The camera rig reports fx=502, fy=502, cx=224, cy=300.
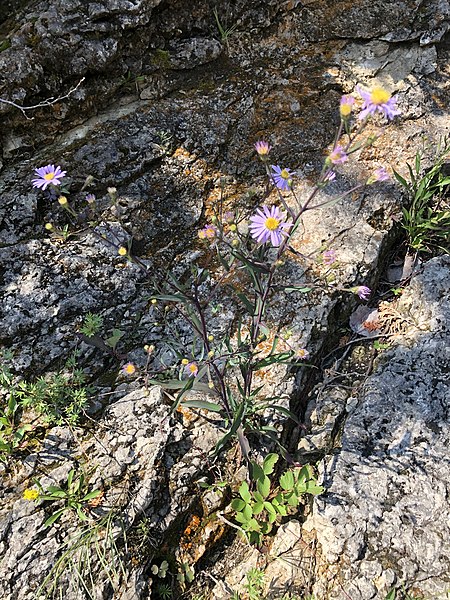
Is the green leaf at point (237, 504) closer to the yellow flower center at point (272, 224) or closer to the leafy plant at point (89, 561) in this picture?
the leafy plant at point (89, 561)

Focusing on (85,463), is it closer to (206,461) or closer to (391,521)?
(206,461)

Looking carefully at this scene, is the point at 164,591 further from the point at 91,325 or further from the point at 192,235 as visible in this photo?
the point at 192,235

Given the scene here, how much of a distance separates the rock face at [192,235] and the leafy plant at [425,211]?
3.9 inches

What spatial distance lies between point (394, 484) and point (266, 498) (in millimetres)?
559

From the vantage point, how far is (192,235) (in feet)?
9.20

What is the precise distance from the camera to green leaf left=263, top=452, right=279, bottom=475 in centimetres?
212

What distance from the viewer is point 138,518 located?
2031 millimetres

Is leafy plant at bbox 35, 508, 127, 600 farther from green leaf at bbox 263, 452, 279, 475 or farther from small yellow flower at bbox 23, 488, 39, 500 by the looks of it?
green leaf at bbox 263, 452, 279, 475

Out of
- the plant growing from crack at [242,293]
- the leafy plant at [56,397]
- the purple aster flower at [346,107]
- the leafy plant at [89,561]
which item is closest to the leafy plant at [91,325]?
the leafy plant at [56,397]

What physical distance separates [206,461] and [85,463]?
1.69ft

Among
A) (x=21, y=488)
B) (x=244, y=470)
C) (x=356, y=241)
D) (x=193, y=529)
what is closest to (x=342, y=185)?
(x=356, y=241)

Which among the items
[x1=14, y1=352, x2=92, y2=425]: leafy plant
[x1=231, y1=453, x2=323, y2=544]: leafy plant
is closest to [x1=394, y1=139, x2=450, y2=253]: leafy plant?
[x1=231, y1=453, x2=323, y2=544]: leafy plant

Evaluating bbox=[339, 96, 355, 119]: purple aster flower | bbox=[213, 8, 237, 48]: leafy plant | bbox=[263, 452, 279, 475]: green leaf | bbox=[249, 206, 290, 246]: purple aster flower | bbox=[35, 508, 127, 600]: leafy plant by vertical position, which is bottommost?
bbox=[263, 452, 279, 475]: green leaf

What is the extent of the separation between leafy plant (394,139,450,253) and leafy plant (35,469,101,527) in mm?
2151
